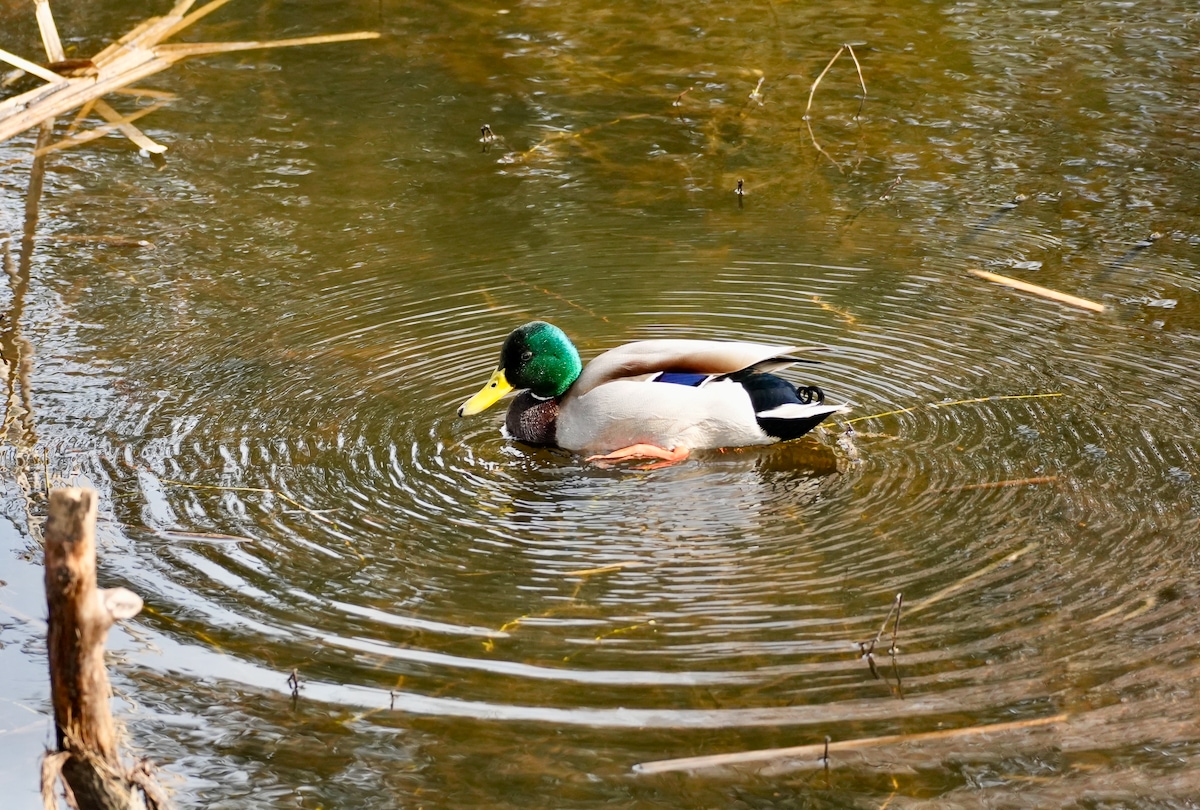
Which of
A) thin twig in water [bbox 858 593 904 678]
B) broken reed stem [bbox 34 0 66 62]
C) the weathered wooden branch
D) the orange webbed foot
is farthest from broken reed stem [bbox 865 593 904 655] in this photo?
broken reed stem [bbox 34 0 66 62]

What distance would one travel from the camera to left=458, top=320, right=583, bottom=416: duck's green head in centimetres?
627

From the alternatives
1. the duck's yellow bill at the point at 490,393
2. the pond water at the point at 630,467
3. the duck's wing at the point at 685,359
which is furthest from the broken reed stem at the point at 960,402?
the duck's yellow bill at the point at 490,393

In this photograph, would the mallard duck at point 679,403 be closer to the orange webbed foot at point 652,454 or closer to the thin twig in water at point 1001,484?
the orange webbed foot at point 652,454

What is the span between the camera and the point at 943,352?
6.51 meters

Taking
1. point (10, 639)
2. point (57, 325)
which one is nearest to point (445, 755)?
point (10, 639)

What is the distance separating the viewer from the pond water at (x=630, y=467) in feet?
13.6

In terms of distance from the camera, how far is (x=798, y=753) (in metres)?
3.95

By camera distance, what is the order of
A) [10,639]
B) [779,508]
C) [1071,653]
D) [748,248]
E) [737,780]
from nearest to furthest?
[737,780] < [1071,653] < [10,639] < [779,508] < [748,248]

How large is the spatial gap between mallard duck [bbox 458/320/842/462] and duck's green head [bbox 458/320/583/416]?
14 centimetres

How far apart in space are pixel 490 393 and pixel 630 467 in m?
0.75

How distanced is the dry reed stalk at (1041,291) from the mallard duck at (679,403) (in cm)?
155

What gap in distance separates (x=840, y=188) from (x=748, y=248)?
1.04 metres

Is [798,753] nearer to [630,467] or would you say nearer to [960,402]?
[630,467]

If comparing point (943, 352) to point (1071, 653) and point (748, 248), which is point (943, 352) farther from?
point (1071, 653)
